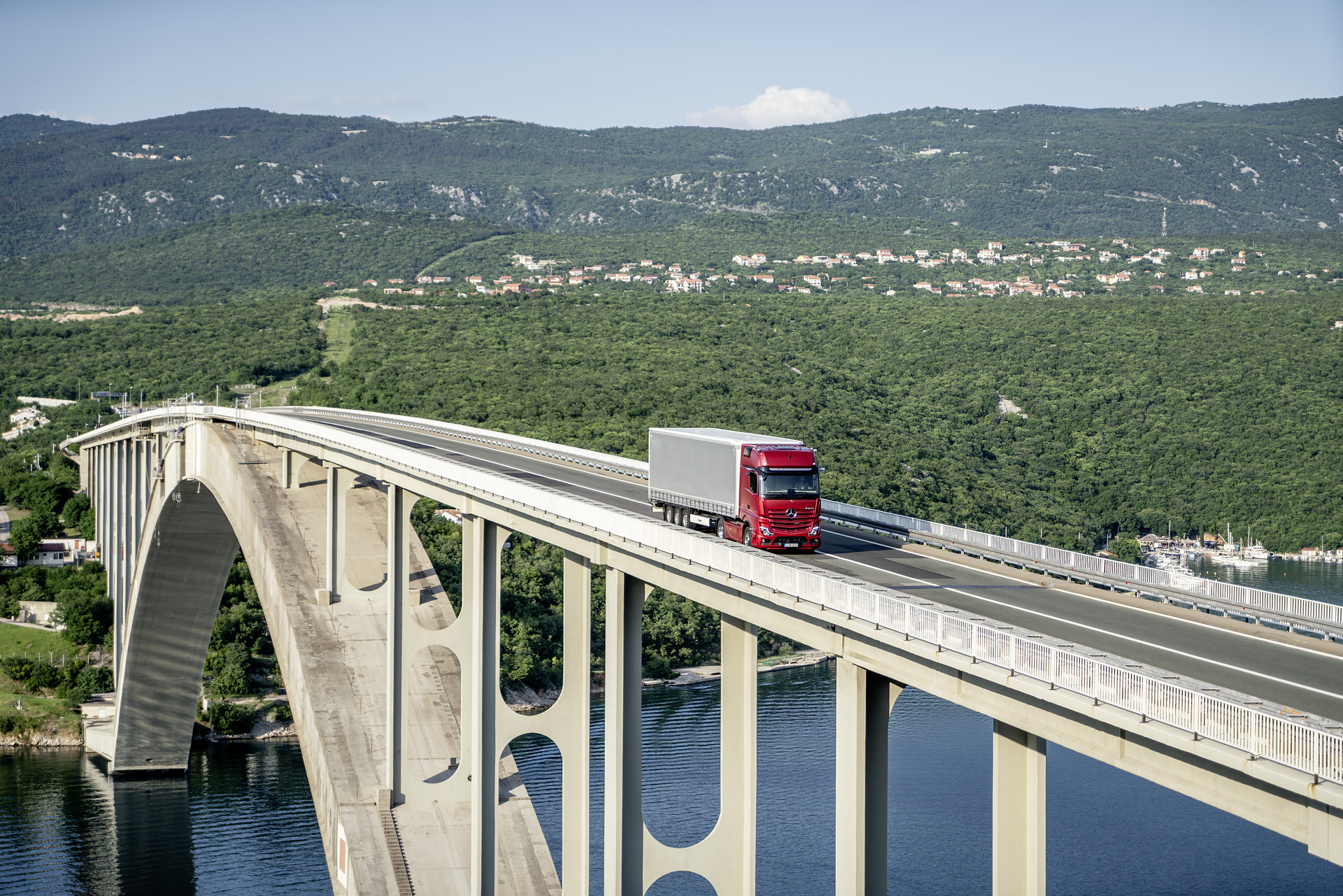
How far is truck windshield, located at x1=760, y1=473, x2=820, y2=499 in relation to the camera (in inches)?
890

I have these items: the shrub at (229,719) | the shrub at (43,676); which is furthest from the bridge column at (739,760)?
the shrub at (43,676)

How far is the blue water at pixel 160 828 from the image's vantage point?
45.7 m

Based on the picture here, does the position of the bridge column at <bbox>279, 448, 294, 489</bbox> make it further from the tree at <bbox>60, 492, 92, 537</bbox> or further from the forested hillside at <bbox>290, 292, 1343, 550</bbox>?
the tree at <bbox>60, 492, 92, 537</bbox>

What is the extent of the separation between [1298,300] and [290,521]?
115 metres

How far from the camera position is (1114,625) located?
16.9 meters

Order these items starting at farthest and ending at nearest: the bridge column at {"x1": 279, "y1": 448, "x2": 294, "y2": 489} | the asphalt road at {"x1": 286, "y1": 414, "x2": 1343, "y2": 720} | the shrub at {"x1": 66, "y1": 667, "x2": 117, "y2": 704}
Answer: the shrub at {"x1": 66, "y1": 667, "x2": 117, "y2": 704}, the bridge column at {"x1": 279, "y1": 448, "x2": 294, "y2": 489}, the asphalt road at {"x1": 286, "y1": 414, "x2": 1343, "y2": 720}

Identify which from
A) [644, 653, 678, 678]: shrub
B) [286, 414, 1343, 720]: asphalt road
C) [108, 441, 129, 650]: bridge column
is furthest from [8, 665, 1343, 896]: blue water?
[286, 414, 1343, 720]: asphalt road

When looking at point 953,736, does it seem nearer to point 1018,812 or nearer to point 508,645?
point 508,645

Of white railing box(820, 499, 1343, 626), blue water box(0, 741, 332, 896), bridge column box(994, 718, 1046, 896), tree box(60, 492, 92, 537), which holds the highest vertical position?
white railing box(820, 499, 1343, 626)

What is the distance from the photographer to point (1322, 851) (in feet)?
32.4

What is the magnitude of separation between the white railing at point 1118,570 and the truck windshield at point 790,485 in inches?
127

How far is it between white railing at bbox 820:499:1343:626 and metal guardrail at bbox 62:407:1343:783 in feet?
15.5

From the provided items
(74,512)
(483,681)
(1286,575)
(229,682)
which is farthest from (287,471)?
(1286,575)

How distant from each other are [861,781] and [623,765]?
252 inches
